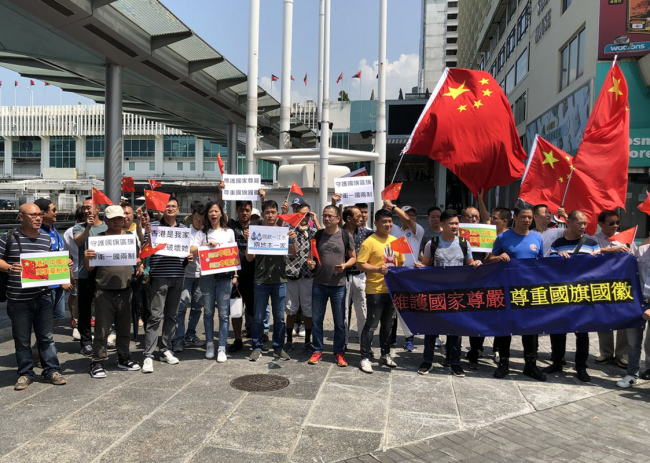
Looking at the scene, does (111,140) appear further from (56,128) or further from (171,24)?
(56,128)

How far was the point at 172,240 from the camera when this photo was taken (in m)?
6.12

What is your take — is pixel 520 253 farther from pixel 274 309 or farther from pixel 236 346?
pixel 236 346

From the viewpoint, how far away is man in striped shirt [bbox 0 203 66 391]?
532 cm

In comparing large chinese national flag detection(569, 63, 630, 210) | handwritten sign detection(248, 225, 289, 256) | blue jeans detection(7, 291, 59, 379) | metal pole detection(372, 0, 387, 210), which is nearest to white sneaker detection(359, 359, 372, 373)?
handwritten sign detection(248, 225, 289, 256)

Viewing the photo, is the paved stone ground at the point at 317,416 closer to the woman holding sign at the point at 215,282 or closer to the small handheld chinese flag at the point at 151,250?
the woman holding sign at the point at 215,282

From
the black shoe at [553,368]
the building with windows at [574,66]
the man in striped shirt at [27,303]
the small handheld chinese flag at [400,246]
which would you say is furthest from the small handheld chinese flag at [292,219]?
the building with windows at [574,66]

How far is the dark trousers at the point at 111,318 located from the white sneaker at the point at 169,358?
44cm

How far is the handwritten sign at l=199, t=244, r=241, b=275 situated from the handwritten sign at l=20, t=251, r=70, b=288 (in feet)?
4.90

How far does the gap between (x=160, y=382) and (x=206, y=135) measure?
2004 cm

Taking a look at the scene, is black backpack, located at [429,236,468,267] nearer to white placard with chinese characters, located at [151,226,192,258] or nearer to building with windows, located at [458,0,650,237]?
white placard with chinese characters, located at [151,226,192,258]

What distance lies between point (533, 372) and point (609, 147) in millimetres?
3438

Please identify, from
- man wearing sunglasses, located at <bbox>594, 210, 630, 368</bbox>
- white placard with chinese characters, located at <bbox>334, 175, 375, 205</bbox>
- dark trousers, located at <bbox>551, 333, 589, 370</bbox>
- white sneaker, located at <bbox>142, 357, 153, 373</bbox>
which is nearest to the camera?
white sneaker, located at <bbox>142, 357, 153, 373</bbox>

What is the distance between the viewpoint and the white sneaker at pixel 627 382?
573 cm

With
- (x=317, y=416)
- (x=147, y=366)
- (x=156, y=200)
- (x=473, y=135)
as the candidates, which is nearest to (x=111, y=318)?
(x=147, y=366)
